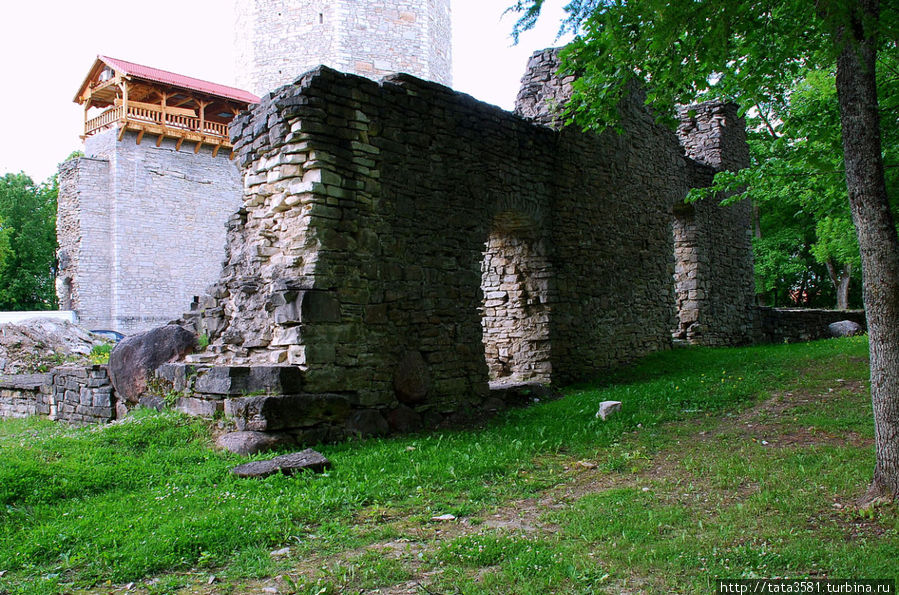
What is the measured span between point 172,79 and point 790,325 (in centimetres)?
2519

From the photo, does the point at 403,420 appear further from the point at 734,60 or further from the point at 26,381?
the point at 26,381

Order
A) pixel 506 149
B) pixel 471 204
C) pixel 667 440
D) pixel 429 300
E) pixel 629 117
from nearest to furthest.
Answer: pixel 667 440, pixel 429 300, pixel 471 204, pixel 506 149, pixel 629 117

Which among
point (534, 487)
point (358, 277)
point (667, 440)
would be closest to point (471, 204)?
point (358, 277)

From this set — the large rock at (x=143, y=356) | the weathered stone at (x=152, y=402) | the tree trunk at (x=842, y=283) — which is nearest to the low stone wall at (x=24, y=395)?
the large rock at (x=143, y=356)

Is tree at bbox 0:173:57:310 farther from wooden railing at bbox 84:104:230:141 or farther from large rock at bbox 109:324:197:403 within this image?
large rock at bbox 109:324:197:403

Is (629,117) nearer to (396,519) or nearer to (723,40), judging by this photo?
(723,40)

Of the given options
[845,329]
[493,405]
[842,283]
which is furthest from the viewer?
[842,283]

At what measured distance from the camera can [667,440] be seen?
6.50 m

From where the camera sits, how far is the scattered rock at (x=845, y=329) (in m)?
17.0

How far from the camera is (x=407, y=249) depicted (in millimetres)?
7875

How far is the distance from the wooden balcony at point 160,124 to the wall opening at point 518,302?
19.2 meters

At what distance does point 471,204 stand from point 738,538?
5.87 metres

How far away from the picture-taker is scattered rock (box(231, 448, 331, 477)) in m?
5.27

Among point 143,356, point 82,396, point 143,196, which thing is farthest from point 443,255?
point 143,196
